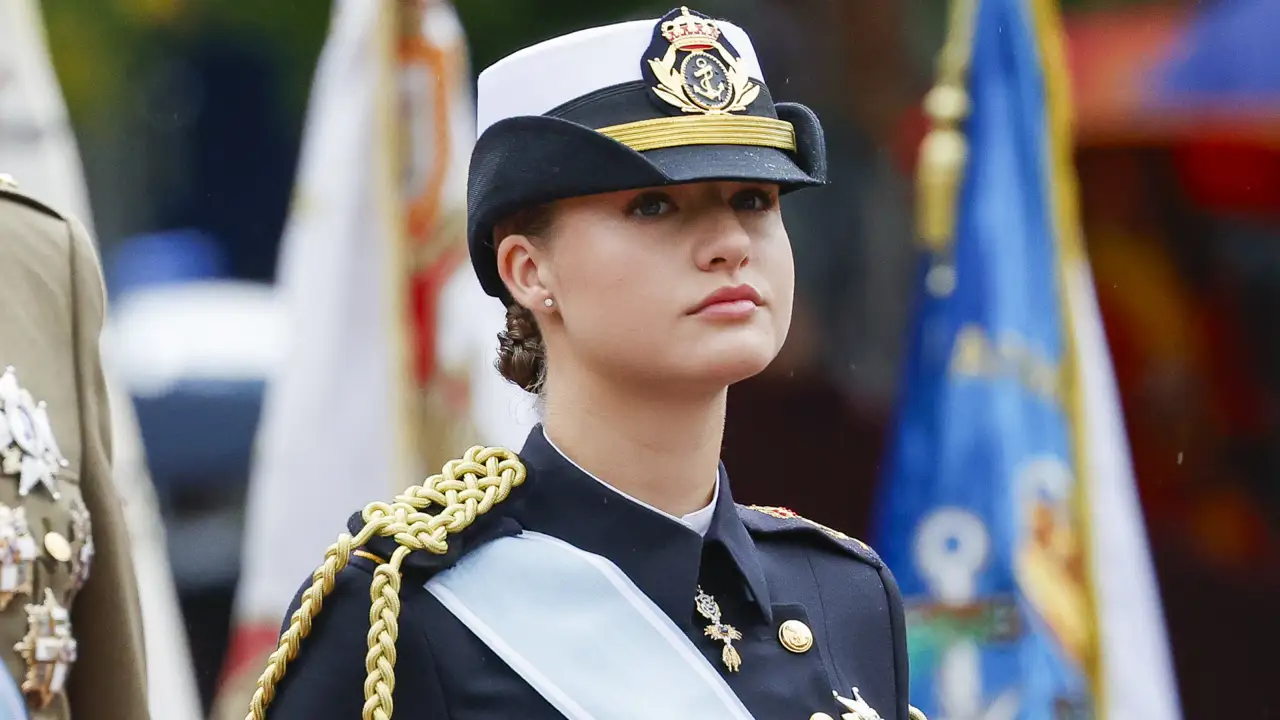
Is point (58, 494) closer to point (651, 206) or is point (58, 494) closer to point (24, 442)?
point (24, 442)

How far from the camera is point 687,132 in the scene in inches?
102

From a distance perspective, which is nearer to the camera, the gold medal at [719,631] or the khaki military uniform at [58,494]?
the gold medal at [719,631]

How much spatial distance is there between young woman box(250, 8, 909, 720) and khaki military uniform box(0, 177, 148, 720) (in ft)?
1.63

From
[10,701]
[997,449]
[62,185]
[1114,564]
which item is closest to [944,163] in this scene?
[997,449]

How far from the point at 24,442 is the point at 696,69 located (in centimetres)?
116

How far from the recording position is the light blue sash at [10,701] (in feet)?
8.79

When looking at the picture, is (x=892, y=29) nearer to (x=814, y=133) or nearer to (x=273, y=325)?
(x=273, y=325)

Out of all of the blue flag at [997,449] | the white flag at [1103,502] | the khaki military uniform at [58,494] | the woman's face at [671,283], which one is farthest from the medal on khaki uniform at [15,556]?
the white flag at [1103,502]

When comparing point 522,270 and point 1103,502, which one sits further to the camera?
point 1103,502

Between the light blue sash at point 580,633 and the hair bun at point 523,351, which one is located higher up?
the hair bun at point 523,351

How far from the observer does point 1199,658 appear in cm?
671

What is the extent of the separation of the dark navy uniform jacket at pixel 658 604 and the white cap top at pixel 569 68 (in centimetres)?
47

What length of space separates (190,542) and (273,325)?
0.76 m

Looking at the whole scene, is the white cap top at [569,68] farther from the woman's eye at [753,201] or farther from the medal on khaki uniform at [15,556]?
the medal on khaki uniform at [15,556]
